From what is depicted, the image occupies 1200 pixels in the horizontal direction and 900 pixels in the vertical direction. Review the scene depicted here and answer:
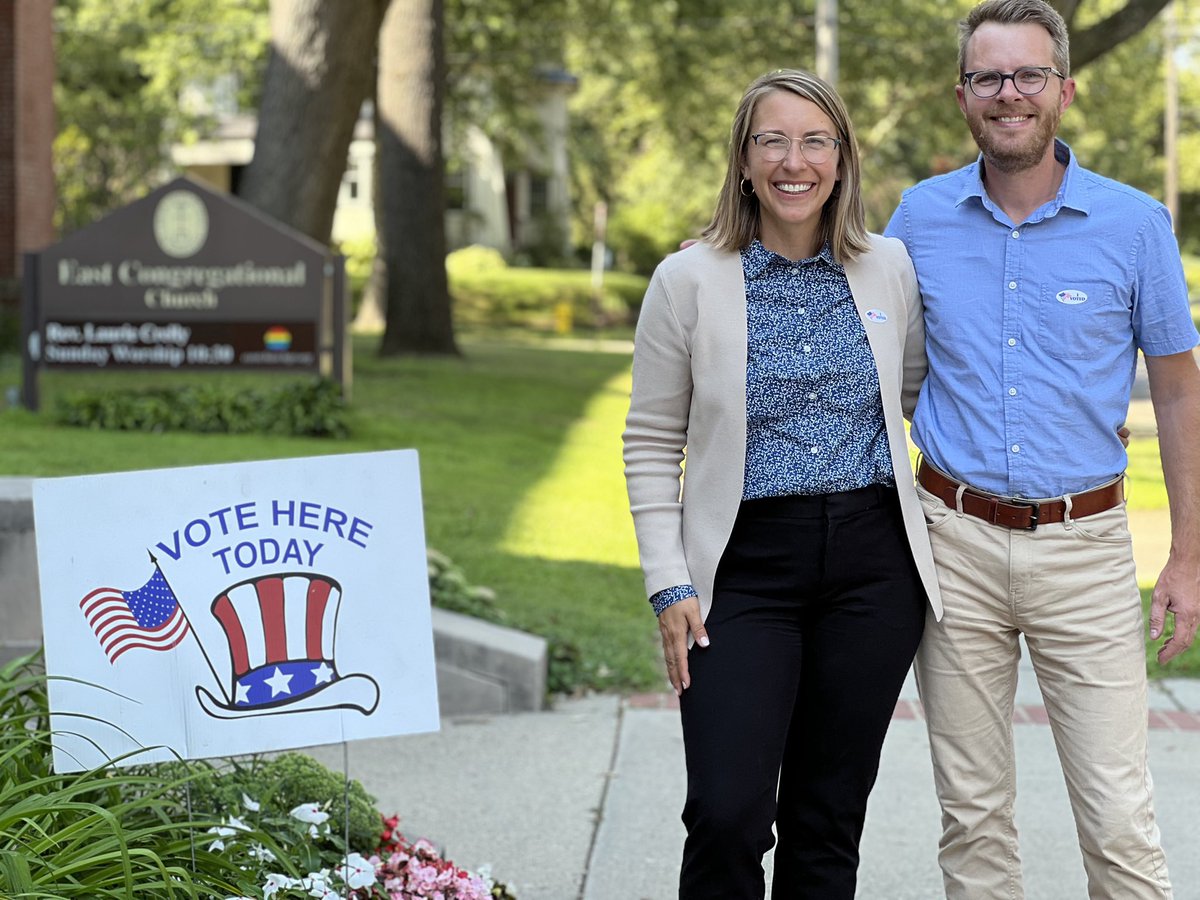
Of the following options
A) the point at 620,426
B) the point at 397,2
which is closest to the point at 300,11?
the point at 620,426

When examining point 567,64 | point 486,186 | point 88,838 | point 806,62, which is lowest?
point 88,838

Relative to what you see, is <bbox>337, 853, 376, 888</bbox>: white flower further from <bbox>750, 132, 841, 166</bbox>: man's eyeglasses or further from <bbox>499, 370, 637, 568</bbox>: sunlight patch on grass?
<bbox>499, 370, 637, 568</bbox>: sunlight patch on grass

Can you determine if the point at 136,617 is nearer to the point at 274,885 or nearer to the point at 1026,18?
the point at 274,885

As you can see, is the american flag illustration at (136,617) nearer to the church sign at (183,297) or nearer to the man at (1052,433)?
the man at (1052,433)

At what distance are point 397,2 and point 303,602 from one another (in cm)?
1786

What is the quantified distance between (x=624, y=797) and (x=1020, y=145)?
2.73 metres

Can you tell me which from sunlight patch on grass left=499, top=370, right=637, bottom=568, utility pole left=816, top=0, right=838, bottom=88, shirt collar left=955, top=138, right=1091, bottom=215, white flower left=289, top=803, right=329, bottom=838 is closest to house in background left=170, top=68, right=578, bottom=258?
utility pole left=816, top=0, right=838, bottom=88

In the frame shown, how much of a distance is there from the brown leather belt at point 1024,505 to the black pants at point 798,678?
16cm

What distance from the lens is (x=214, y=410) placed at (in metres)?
11.5

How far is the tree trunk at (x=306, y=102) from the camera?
1300 cm

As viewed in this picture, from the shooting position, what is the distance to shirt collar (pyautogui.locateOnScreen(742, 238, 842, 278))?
319 cm

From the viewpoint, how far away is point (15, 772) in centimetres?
352

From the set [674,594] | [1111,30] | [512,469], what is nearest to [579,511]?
[512,469]

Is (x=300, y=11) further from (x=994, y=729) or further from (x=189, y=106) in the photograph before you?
(x=189, y=106)
